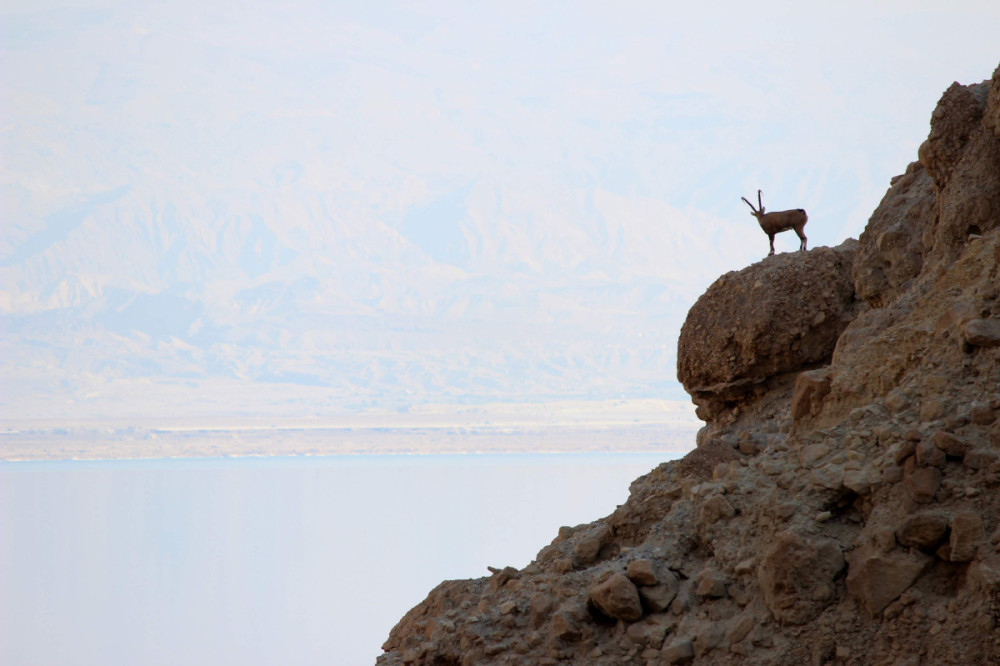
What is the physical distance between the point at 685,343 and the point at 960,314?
3.47m

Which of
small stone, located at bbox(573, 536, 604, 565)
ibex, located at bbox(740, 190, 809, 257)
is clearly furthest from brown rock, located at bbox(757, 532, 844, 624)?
ibex, located at bbox(740, 190, 809, 257)

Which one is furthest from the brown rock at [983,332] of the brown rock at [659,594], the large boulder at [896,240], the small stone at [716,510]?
the large boulder at [896,240]

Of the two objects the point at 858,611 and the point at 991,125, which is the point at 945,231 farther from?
the point at 858,611

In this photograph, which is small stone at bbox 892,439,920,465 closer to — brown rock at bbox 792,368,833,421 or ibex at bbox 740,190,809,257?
brown rock at bbox 792,368,833,421

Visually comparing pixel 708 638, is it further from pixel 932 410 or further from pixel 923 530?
pixel 932 410

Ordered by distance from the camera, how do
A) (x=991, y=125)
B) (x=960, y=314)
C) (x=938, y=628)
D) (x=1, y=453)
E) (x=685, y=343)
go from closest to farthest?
1. (x=938, y=628)
2. (x=960, y=314)
3. (x=991, y=125)
4. (x=685, y=343)
5. (x=1, y=453)

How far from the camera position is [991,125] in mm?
5887

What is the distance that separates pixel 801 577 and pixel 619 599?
757 millimetres

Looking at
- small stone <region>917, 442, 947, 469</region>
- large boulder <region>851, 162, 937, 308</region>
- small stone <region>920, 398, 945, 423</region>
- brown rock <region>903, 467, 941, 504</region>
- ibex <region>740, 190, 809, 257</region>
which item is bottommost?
brown rock <region>903, 467, 941, 504</region>

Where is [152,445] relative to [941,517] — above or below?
above

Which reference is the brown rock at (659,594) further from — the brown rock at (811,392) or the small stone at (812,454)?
the brown rock at (811,392)

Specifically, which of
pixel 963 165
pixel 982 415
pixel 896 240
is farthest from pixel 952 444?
pixel 896 240

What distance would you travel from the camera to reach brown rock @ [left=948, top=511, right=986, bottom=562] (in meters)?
4.00

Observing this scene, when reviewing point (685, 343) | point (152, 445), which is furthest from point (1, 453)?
point (685, 343)
